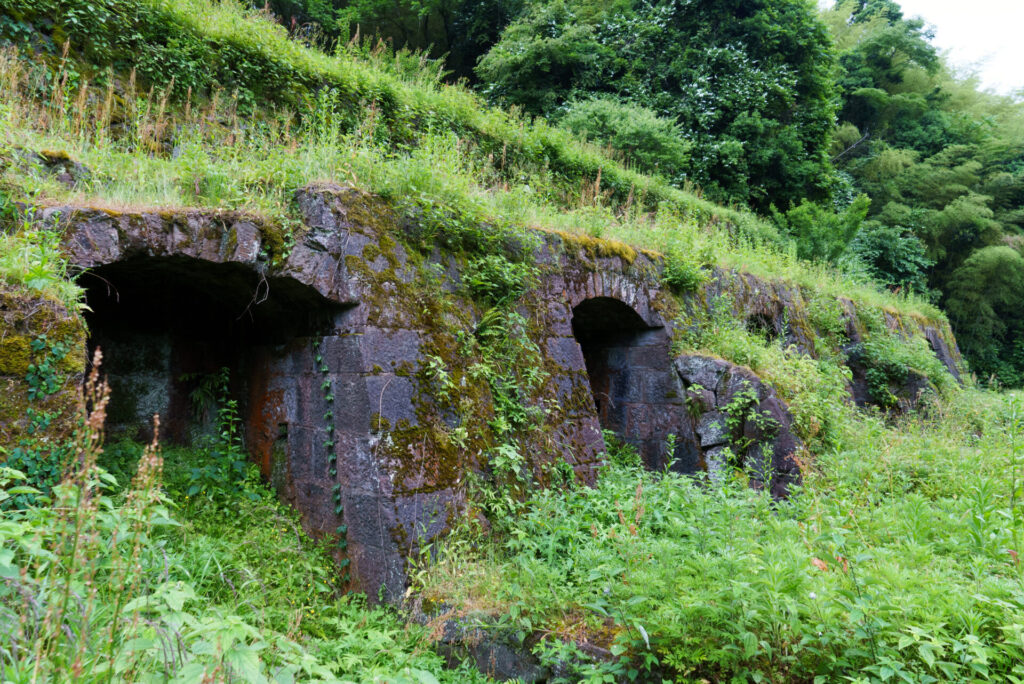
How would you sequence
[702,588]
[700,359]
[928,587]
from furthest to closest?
[700,359] → [702,588] → [928,587]

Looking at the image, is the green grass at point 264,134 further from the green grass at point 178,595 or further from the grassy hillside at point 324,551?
the green grass at point 178,595

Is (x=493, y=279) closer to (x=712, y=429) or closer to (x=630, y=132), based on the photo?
(x=712, y=429)

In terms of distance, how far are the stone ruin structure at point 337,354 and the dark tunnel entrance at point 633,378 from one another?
1065 millimetres

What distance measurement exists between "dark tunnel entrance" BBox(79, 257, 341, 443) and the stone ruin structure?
0.04ft

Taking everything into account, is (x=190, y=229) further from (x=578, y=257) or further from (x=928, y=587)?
(x=928, y=587)

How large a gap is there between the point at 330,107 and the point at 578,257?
380cm

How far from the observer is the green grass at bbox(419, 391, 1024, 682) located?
7.30ft

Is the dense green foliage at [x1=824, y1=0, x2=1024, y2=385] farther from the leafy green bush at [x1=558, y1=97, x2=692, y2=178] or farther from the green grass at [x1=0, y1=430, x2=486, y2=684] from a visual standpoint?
the green grass at [x1=0, y1=430, x2=486, y2=684]

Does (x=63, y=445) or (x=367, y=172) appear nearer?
(x=63, y=445)

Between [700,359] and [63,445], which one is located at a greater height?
[700,359]

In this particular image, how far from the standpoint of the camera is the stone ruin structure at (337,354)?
3588mm

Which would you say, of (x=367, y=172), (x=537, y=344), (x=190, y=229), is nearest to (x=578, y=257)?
(x=537, y=344)

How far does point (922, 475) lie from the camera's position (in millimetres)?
5223

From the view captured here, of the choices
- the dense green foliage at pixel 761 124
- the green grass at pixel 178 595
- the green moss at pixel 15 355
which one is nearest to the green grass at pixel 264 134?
the green moss at pixel 15 355
